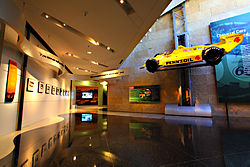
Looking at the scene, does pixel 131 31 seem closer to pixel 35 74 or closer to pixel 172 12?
pixel 35 74

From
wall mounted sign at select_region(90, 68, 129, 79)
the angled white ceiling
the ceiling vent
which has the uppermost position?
the ceiling vent

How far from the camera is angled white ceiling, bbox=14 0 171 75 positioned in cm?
302

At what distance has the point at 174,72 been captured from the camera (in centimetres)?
835

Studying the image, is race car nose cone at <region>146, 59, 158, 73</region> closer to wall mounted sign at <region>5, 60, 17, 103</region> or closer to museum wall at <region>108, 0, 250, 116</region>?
museum wall at <region>108, 0, 250, 116</region>

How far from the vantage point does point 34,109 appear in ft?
17.2

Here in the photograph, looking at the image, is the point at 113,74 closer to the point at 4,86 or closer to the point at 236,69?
the point at 4,86

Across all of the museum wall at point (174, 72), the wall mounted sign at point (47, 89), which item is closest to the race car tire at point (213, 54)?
the museum wall at point (174, 72)

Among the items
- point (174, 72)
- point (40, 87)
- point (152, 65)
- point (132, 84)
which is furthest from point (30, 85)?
point (174, 72)

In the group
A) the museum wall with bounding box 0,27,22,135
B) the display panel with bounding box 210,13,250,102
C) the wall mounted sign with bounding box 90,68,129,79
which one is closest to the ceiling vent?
the museum wall with bounding box 0,27,22,135

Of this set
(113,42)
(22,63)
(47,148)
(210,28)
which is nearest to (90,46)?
(113,42)

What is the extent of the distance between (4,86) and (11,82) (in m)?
0.24

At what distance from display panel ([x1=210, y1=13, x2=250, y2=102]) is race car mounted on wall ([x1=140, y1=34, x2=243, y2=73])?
1.99 m

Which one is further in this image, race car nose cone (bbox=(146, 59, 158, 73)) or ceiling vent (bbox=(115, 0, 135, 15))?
race car nose cone (bbox=(146, 59, 158, 73))

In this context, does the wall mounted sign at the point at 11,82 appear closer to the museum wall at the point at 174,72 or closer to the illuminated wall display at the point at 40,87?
the illuminated wall display at the point at 40,87
